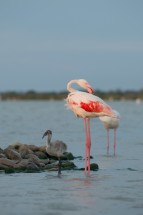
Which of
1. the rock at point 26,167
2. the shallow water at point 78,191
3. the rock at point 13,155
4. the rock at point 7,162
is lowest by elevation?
the shallow water at point 78,191

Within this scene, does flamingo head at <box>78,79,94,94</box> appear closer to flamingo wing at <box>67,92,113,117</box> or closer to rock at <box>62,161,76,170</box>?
flamingo wing at <box>67,92,113,117</box>

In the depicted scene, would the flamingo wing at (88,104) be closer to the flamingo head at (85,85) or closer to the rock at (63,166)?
the flamingo head at (85,85)

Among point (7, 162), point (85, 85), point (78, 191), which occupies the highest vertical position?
point (85, 85)

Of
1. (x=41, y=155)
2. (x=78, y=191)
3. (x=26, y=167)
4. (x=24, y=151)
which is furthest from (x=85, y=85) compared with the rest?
(x=78, y=191)

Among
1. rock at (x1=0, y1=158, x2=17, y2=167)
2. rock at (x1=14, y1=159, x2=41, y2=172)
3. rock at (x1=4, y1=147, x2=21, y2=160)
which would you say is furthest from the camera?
rock at (x1=4, y1=147, x2=21, y2=160)

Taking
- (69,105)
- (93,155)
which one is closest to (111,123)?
(93,155)

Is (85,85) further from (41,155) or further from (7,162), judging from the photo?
(41,155)

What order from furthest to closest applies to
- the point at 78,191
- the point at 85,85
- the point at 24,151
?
the point at 24,151, the point at 85,85, the point at 78,191

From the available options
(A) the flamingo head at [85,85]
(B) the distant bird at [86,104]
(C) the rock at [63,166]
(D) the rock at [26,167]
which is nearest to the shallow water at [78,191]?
(D) the rock at [26,167]

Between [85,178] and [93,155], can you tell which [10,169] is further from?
[93,155]

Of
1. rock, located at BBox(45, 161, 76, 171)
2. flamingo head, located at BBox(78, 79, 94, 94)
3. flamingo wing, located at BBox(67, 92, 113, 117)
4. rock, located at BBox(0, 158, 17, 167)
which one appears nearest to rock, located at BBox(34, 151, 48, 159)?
rock, located at BBox(45, 161, 76, 171)

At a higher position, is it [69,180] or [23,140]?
[23,140]

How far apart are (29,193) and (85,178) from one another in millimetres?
2354

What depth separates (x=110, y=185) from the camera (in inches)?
464
